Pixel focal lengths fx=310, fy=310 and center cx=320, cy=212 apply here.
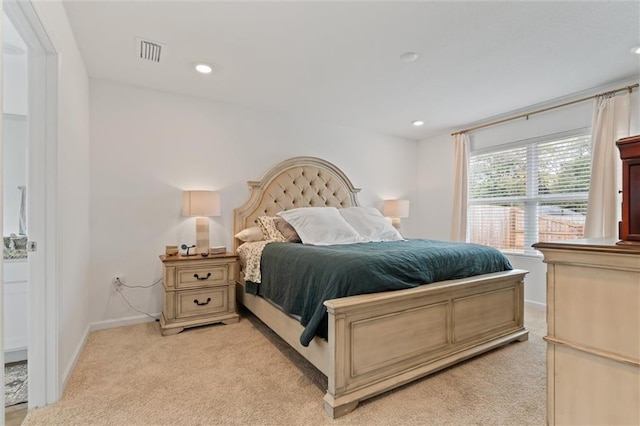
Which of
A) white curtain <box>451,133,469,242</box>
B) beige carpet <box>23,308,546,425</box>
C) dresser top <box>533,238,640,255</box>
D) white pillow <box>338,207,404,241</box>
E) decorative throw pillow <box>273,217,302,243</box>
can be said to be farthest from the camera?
white curtain <box>451,133,469,242</box>

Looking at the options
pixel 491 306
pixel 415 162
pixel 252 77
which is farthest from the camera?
pixel 415 162

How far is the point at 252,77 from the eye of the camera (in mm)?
2898

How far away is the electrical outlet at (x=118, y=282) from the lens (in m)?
2.98

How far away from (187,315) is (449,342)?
223 centimetres

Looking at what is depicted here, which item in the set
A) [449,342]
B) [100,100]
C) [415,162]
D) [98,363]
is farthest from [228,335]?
[415,162]

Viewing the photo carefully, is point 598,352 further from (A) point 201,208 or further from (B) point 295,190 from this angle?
(B) point 295,190

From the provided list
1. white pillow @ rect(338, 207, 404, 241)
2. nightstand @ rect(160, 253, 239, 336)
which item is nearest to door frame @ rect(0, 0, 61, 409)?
nightstand @ rect(160, 253, 239, 336)

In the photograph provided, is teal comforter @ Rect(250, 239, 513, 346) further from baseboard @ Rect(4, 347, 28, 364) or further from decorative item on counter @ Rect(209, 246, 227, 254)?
baseboard @ Rect(4, 347, 28, 364)

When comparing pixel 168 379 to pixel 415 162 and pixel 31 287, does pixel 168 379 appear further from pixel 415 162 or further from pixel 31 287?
pixel 415 162

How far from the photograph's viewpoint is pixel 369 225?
3.52 m

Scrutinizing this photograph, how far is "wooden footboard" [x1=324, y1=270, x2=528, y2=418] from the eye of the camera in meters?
1.69

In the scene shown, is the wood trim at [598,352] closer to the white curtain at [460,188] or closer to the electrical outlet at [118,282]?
the electrical outlet at [118,282]

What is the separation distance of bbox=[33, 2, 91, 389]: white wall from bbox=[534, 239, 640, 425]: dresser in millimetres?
2433

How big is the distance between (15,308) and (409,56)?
12.0 feet
